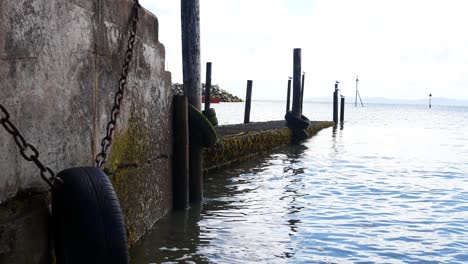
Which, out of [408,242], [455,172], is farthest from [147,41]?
[455,172]

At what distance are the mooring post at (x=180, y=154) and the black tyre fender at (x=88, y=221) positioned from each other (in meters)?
3.87

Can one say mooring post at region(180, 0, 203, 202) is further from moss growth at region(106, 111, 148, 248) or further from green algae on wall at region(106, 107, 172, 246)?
moss growth at region(106, 111, 148, 248)

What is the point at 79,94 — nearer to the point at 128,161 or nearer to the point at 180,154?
the point at 128,161

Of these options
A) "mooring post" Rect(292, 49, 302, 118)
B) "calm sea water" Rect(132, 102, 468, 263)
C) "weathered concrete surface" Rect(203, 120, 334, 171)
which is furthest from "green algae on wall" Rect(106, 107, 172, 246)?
"mooring post" Rect(292, 49, 302, 118)

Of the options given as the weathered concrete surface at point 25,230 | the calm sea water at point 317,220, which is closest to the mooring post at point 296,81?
the calm sea water at point 317,220

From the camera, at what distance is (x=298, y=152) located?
19.3 metres

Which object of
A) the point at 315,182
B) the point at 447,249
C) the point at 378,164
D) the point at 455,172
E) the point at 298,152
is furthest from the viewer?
the point at 298,152

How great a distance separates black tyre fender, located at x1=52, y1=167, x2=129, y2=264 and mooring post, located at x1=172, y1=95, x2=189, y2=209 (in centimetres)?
387

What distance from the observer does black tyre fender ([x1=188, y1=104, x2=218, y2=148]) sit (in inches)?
316

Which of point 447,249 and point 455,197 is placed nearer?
point 447,249

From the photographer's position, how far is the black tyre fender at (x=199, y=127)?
8031 millimetres

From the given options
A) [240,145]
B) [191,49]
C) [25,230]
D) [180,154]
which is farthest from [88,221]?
[240,145]

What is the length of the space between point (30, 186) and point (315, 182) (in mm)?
9144

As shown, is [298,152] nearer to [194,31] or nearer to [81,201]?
[194,31]
